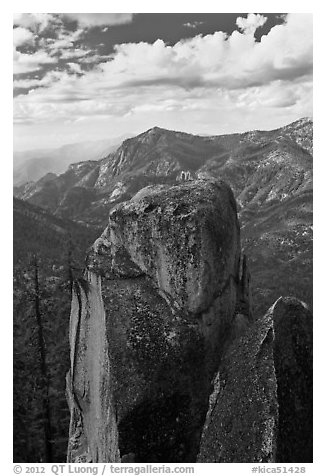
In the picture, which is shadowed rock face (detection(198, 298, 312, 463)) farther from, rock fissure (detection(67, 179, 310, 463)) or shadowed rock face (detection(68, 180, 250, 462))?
shadowed rock face (detection(68, 180, 250, 462))

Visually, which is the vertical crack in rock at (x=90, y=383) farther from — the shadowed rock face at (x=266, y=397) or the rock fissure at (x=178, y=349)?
the shadowed rock face at (x=266, y=397)

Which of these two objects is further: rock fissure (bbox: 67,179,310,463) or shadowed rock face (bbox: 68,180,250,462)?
shadowed rock face (bbox: 68,180,250,462)

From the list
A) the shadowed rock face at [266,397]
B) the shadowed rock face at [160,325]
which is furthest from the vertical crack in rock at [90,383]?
the shadowed rock face at [266,397]

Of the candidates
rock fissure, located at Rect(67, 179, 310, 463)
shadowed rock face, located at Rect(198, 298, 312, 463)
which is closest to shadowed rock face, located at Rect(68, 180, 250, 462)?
rock fissure, located at Rect(67, 179, 310, 463)

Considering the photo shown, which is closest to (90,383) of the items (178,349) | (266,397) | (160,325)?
(160,325)

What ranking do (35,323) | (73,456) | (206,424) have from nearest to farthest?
(206,424) < (73,456) < (35,323)

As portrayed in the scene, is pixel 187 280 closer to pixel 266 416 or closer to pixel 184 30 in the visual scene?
pixel 266 416
